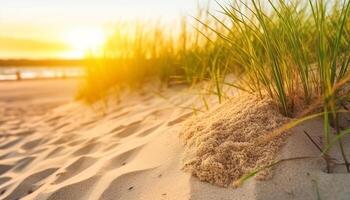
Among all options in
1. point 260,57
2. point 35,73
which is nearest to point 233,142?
point 260,57

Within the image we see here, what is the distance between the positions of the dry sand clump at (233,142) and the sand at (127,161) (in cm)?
4

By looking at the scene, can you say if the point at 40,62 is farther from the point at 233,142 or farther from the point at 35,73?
the point at 233,142

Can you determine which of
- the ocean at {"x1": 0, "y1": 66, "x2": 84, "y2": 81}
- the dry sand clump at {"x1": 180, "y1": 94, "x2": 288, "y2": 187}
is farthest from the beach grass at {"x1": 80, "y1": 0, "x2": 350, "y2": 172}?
the ocean at {"x1": 0, "y1": 66, "x2": 84, "y2": 81}

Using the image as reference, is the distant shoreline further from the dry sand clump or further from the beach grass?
the dry sand clump

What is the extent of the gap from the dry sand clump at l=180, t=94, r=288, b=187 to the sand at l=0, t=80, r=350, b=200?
0.13ft

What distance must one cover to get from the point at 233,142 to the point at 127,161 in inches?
25.5

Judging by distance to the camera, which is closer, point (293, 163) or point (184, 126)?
point (293, 163)

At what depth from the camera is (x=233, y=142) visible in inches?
68.7

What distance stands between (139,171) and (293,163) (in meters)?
0.65

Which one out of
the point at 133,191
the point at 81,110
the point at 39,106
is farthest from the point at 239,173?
the point at 39,106

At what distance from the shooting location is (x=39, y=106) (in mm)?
6203

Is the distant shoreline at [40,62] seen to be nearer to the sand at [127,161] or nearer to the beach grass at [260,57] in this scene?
the beach grass at [260,57]

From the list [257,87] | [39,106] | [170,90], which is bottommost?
[39,106]

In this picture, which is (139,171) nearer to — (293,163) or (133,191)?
(133,191)
